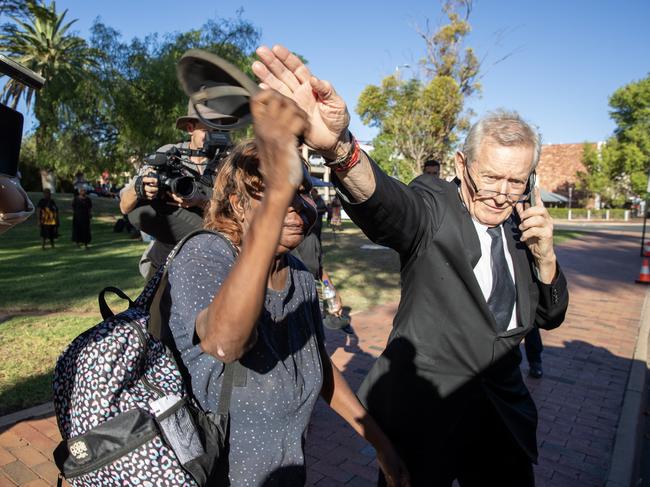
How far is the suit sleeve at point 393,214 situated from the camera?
5.13ft

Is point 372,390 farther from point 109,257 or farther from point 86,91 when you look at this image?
point 86,91

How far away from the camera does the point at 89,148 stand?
27094 mm

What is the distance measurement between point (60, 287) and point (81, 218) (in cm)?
734

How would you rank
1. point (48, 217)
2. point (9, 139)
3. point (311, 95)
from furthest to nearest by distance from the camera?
point (48, 217), point (9, 139), point (311, 95)

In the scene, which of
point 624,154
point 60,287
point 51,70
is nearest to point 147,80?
point 51,70

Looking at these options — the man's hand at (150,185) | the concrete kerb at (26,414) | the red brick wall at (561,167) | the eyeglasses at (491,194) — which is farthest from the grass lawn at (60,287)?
the red brick wall at (561,167)

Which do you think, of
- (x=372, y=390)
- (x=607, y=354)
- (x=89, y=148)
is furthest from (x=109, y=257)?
(x=89, y=148)

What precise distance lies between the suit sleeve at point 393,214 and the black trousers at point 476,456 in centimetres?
74

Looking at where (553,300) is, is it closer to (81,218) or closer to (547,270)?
(547,270)

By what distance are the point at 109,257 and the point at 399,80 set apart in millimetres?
12862

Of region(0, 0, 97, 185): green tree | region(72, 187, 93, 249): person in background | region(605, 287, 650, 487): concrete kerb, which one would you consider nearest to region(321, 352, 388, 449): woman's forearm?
region(605, 287, 650, 487): concrete kerb

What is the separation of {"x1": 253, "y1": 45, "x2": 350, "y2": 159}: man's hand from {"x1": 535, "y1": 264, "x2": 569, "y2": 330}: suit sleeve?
1.24 m

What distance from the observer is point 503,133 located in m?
1.95

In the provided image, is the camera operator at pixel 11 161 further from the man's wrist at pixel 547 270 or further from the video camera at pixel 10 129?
the man's wrist at pixel 547 270
